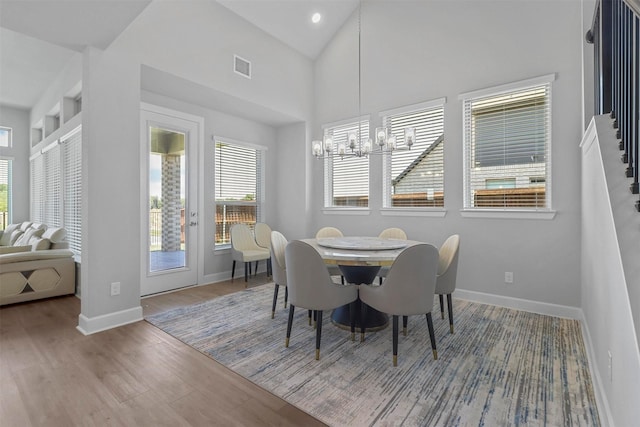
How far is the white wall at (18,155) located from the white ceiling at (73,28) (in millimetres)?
287

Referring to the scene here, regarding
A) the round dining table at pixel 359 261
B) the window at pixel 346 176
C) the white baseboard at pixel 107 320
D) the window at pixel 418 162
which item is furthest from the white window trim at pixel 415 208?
the white baseboard at pixel 107 320

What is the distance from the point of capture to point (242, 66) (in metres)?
4.27

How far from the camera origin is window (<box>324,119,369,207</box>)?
4.96 metres

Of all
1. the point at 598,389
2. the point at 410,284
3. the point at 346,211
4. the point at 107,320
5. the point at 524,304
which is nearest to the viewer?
the point at 598,389

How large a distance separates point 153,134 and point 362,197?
10.3 feet

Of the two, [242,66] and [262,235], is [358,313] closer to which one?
[262,235]

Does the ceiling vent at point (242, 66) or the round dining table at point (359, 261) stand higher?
the ceiling vent at point (242, 66)

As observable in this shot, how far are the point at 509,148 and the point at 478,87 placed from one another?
0.85 metres

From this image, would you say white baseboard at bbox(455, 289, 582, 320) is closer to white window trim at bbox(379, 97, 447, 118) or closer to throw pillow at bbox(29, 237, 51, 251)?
white window trim at bbox(379, 97, 447, 118)

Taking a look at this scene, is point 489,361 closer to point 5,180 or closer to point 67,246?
point 67,246

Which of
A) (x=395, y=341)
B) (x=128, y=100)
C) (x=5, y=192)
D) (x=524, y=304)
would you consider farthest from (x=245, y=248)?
(x=5, y=192)

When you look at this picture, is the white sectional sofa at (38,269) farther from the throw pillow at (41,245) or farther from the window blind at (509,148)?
the window blind at (509,148)

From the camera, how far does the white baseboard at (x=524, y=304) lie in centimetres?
328

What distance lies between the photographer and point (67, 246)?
430 centimetres
